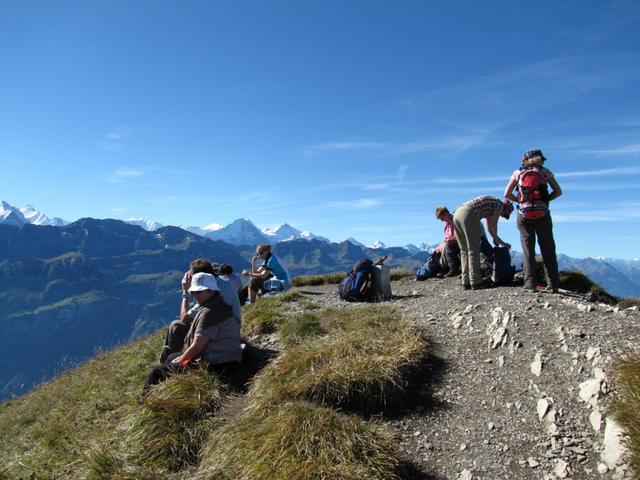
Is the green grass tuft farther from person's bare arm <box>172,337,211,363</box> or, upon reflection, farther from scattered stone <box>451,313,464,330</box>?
scattered stone <box>451,313,464,330</box>

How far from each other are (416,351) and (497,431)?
206cm

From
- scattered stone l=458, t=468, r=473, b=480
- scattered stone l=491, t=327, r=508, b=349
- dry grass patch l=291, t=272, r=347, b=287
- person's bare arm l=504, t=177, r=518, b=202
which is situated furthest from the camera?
dry grass patch l=291, t=272, r=347, b=287

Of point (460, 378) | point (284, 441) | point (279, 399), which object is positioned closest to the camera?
point (284, 441)

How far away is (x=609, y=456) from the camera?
5.22 meters

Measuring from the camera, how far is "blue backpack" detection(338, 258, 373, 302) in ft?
46.0

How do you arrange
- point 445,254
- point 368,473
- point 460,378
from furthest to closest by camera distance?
point 445,254
point 460,378
point 368,473

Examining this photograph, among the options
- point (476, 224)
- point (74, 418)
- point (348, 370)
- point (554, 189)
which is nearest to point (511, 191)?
point (554, 189)

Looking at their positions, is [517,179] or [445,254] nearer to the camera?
[517,179]

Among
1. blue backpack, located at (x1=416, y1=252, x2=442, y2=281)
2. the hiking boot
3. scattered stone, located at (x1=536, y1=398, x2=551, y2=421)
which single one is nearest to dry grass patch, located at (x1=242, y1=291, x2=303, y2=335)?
the hiking boot

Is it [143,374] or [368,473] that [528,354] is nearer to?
[368,473]

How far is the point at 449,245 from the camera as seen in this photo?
15.9 meters

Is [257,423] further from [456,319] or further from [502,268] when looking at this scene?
[502,268]

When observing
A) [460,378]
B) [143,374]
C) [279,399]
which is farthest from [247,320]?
[460,378]

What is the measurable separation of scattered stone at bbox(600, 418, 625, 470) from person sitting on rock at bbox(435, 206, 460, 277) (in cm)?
1050
